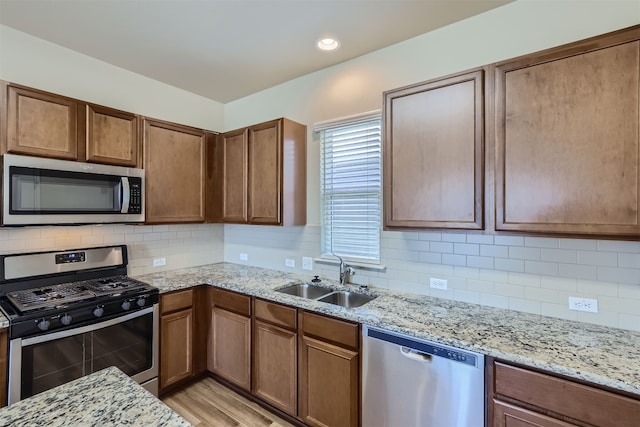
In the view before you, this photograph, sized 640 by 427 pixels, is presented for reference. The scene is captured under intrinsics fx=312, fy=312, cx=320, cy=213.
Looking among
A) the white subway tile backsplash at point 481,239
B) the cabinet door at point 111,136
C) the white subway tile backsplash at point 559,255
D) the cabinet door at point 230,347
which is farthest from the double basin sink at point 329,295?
the cabinet door at point 111,136

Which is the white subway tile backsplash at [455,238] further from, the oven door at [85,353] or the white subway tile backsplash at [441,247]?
the oven door at [85,353]

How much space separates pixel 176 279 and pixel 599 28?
11.4 feet

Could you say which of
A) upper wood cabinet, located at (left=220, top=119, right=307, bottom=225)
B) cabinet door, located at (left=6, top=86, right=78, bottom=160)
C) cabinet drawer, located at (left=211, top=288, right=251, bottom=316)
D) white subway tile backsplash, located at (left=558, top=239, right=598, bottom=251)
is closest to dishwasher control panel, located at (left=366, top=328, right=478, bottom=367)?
white subway tile backsplash, located at (left=558, top=239, right=598, bottom=251)

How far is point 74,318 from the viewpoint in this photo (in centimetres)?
201

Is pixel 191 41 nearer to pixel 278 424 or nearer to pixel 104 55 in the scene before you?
pixel 104 55

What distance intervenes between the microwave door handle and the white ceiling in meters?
1.08

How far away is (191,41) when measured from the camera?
2.41m

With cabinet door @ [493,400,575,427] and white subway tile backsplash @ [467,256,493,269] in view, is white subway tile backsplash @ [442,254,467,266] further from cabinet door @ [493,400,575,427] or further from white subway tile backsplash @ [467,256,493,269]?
cabinet door @ [493,400,575,427]

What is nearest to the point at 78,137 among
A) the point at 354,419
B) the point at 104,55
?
the point at 104,55

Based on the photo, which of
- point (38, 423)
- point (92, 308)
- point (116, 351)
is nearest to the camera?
point (38, 423)

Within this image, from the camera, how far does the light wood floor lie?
2.32 m

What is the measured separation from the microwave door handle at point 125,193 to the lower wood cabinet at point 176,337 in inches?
30.1

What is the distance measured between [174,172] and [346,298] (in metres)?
1.94

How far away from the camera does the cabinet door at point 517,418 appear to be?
133 centimetres
